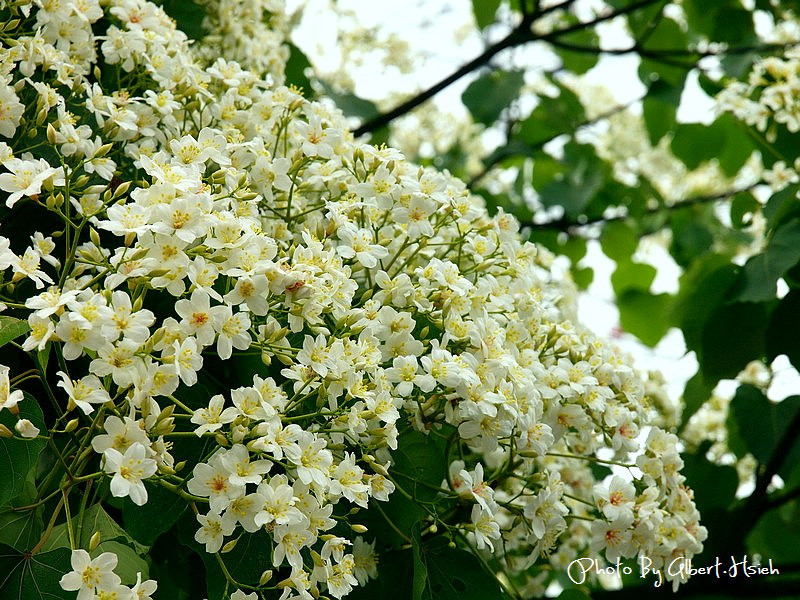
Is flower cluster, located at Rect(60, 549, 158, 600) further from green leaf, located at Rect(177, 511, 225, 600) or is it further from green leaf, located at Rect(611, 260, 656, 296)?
green leaf, located at Rect(611, 260, 656, 296)

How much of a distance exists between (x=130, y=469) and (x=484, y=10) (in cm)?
169

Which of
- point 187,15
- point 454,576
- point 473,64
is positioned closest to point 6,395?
point 454,576

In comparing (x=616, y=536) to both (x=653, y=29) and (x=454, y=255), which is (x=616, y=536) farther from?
(x=653, y=29)

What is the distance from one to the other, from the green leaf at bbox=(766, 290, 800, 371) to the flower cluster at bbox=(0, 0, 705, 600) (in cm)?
52

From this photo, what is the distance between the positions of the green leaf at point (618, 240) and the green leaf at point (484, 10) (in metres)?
0.78

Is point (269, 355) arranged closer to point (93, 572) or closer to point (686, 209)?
point (93, 572)

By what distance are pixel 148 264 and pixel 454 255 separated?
1.60 feet

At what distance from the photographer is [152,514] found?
2.74 feet

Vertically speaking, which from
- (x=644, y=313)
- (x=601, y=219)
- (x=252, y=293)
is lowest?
(x=644, y=313)

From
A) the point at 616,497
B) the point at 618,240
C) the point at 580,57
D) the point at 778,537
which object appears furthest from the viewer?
the point at 618,240

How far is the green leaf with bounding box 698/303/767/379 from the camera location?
1.60 metres

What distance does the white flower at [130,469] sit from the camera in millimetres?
702

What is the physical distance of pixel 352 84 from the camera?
3059 mm

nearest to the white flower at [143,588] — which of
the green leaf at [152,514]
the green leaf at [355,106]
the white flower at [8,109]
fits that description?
the green leaf at [152,514]
